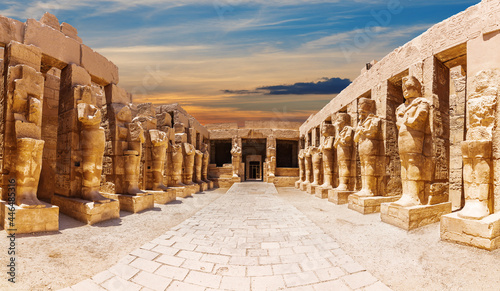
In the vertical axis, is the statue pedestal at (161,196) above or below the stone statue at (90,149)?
below

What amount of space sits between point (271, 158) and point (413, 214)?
45.5ft

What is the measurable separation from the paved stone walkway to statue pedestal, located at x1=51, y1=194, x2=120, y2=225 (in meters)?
1.63

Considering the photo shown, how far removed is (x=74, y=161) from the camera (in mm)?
5660

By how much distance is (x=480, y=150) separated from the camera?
3967 millimetres

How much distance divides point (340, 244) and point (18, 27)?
24.5 ft

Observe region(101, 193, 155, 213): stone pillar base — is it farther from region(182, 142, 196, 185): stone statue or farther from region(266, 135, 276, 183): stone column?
region(266, 135, 276, 183): stone column

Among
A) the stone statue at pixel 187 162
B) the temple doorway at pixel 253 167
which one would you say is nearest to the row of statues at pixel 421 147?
the stone statue at pixel 187 162

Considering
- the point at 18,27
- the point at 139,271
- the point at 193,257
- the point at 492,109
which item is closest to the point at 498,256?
the point at 492,109

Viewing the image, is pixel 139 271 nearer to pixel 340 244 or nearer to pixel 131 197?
pixel 340 244

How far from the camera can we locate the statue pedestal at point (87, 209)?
499 cm

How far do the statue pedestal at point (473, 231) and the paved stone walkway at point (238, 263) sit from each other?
1.68 m

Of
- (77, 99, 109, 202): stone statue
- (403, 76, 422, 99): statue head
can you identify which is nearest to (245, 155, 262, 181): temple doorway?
(77, 99, 109, 202): stone statue

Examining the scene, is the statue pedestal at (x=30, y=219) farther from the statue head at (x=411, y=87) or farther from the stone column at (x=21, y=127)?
the statue head at (x=411, y=87)

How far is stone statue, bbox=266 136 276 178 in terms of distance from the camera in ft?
59.9
